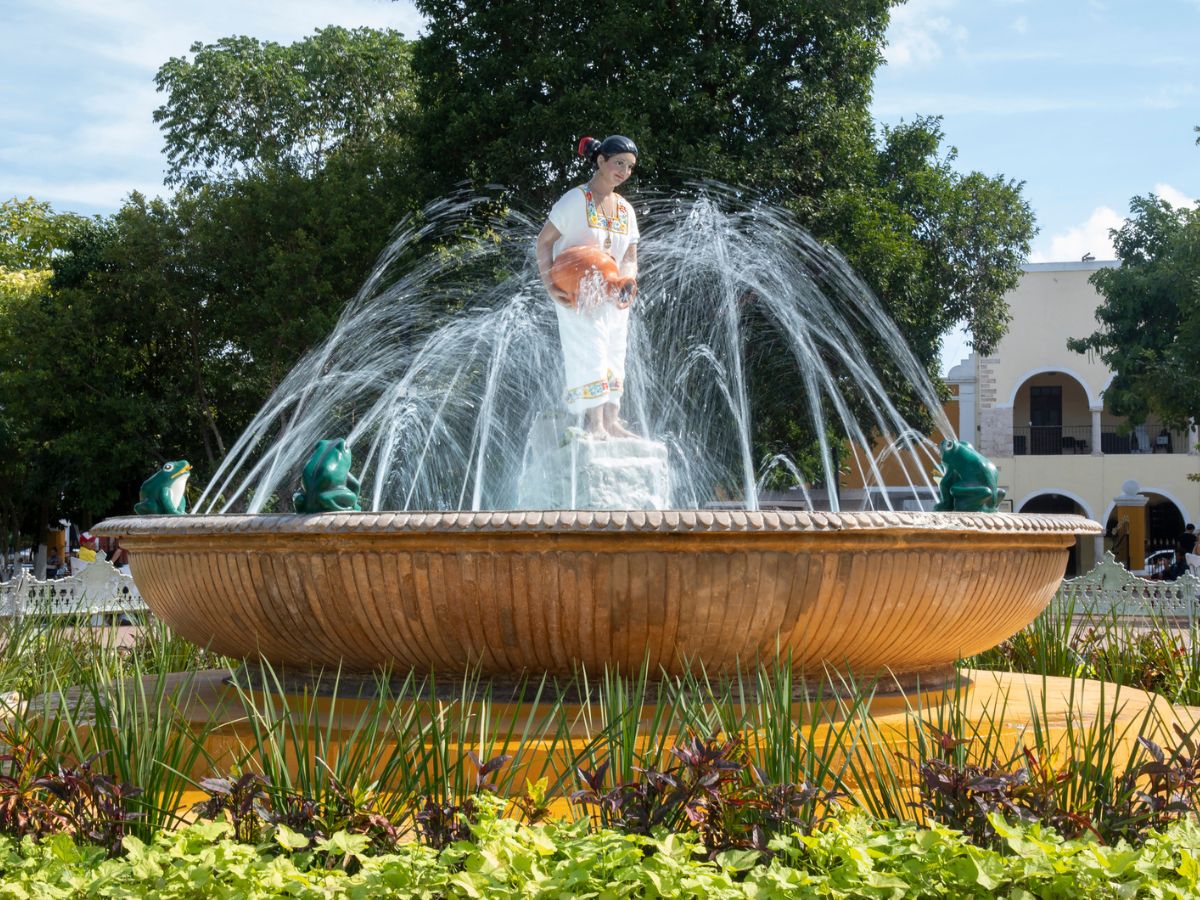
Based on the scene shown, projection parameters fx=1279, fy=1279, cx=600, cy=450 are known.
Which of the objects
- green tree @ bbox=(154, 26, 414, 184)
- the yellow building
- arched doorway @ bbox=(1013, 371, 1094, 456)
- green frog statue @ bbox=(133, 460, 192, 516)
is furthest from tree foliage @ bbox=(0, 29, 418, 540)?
arched doorway @ bbox=(1013, 371, 1094, 456)

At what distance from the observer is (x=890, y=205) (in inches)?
719

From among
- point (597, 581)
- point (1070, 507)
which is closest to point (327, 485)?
point (597, 581)

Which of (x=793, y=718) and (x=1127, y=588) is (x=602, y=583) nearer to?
(x=793, y=718)

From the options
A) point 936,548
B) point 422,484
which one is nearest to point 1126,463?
point 422,484

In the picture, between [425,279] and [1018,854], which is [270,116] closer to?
[425,279]

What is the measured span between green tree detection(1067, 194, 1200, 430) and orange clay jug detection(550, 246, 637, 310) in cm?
1865

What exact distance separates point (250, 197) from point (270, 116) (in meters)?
5.99

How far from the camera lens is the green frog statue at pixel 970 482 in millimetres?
5395

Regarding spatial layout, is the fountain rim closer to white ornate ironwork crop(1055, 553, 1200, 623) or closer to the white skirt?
the white skirt

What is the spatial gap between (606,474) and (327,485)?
252cm

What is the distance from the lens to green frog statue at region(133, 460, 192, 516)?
19.0 feet

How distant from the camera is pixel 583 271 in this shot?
23.7ft

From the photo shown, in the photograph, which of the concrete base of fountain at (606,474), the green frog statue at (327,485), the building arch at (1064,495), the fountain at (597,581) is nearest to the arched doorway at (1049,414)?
the building arch at (1064,495)

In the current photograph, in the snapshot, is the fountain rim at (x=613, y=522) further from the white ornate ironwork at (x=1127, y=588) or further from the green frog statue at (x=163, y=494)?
the white ornate ironwork at (x=1127, y=588)
